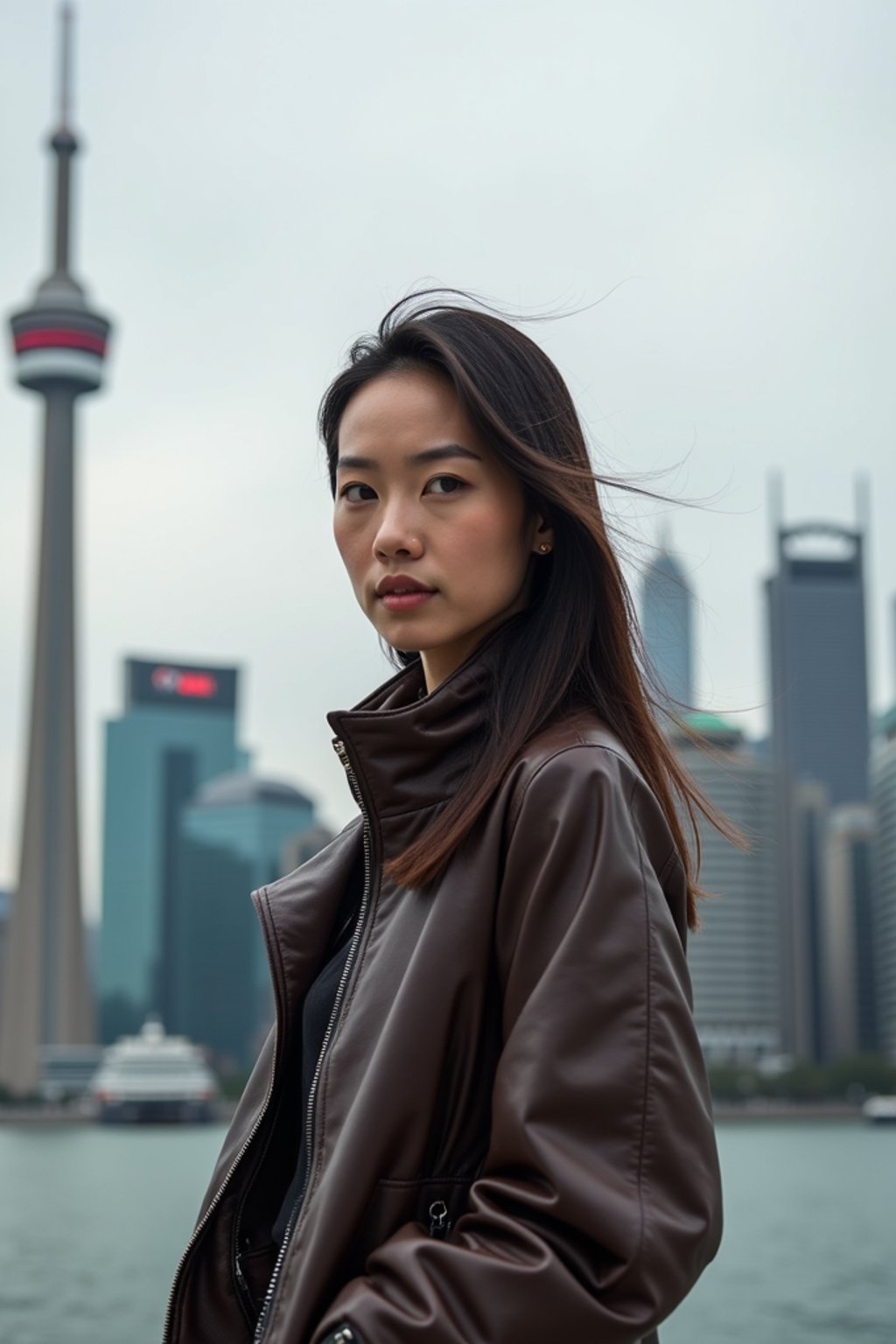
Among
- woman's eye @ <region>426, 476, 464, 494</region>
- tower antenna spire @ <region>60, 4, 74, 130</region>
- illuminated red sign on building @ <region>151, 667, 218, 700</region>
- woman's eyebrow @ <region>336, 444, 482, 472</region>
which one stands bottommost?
woman's eye @ <region>426, 476, 464, 494</region>

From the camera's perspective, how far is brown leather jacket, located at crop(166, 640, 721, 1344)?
1.33 meters

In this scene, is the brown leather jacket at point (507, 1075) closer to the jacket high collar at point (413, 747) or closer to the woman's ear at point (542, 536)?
the jacket high collar at point (413, 747)

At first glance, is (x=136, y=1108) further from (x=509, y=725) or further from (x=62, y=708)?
(x=509, y=725)

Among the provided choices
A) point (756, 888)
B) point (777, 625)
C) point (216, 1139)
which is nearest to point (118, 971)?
point (756, 888)

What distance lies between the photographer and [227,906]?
107m

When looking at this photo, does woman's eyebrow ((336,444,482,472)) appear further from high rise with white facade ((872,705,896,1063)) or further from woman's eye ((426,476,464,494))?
high rise with white facade ((872,705,896,1063))

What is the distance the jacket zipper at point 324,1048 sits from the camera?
4.88ft

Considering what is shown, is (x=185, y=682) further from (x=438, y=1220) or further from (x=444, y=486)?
(x=438, y=1220)

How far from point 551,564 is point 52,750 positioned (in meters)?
73.3

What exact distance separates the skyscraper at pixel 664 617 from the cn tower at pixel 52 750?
7111 cm

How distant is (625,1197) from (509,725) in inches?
17.0

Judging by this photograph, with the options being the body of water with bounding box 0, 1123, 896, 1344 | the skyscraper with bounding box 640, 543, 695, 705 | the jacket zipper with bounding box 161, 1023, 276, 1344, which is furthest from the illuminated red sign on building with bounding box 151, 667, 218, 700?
the jacket zipper with bounding box 161, 1023, 276, 1344

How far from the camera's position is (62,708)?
73.6 m

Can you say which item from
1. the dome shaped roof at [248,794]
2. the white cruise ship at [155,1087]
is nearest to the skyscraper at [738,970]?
the dome shaped roof at [248,794]
